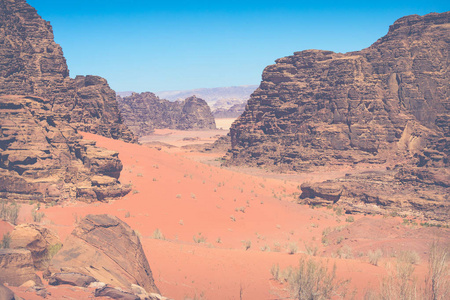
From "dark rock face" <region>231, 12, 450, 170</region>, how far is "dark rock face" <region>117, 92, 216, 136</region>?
61460 millimetres

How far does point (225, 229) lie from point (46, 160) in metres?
9.19

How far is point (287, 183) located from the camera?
35062mm

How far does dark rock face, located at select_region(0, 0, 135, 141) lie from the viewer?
30625 mm

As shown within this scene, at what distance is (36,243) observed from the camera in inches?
322

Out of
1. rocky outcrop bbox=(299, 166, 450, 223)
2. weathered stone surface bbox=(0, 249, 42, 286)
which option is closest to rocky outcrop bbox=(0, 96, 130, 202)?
weathered stone surface bbox=(0, 249, 42, 286)

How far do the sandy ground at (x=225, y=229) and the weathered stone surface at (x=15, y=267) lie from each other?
2998 mm

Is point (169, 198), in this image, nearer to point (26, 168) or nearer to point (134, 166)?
point (134, 166)

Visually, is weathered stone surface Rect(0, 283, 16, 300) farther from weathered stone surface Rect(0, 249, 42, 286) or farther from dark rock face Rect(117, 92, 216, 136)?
dark rock face Rect(117, 92, 216, 136)

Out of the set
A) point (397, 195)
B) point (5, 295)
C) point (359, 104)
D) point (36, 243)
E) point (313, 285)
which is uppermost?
point (359, 104)

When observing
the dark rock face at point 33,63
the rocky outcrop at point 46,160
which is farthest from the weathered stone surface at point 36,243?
the dark rock face at point 33,63

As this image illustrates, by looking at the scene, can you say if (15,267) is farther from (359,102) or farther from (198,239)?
(359,102)

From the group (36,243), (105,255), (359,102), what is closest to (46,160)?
(36,243)

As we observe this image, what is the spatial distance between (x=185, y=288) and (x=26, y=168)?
12785 mm

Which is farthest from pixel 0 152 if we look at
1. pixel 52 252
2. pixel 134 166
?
pixel 52 252
